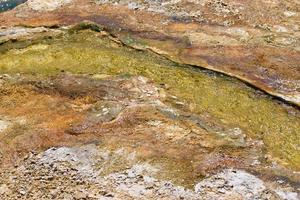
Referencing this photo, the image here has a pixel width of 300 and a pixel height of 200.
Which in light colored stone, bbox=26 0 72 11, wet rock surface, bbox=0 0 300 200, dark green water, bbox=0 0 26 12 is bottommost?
dark green water, bbox=0 0 26 12

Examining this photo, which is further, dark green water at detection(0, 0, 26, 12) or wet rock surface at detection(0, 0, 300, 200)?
dark green water at detection(0, 0, 26, 12)

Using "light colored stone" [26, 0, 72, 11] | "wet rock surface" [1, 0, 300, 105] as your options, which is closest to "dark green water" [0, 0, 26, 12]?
"light colored stone" [26, 0, 72, 11]

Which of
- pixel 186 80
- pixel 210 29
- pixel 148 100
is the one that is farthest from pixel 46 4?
pixel 148 100

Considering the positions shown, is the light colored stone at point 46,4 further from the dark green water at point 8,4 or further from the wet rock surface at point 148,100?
the dark green water at point 8,4

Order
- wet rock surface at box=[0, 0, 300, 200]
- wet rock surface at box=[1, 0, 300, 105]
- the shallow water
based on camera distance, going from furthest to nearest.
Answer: wet rock surface at box=[1, 0, 300, 105] < the shallow water < wet rock surface at box=[0, 0, 300, 200]

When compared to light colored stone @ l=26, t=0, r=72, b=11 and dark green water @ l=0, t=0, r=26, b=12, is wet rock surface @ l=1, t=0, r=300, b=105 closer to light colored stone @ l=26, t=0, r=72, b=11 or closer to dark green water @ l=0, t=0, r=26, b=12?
light colored stone @ l=26, t=0, r=72, b=11

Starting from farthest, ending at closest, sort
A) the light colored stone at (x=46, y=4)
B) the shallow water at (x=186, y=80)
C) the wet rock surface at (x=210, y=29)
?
the light colored stone at (x=46, y=4) < the wet rock surface at (x=210, y=29) < the shallow water at (x=186, y=80)

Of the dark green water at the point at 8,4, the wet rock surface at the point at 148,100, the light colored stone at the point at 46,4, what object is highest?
the light colored stone at the point at 46,4

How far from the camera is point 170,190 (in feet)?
67.8

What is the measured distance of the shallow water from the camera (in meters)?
24.4

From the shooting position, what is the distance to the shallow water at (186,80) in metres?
24.4

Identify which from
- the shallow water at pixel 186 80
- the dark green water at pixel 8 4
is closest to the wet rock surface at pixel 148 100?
the shallow water at pixel 186 80

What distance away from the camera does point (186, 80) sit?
94.4 ft

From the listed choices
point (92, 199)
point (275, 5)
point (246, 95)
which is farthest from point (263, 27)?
point (92, 199)
